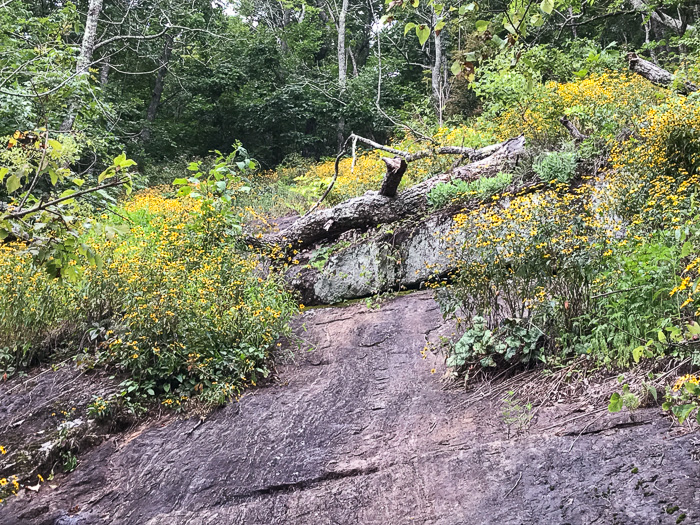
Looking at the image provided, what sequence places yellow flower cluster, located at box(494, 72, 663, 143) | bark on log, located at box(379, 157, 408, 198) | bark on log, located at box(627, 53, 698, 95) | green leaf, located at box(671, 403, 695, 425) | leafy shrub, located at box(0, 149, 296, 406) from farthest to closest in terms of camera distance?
bark on log, located at box(379, 157, 408, 198)
bark on log, located at box(627, 53, 698, 95)
yellow flower cluster, located at box(494, 72, 663, 143)
leafy shrub, located at box(0, 149, 296, 406)
green leaf, located at box(671, 403, 695, 425)

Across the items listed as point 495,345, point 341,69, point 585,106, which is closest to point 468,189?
point 585,106

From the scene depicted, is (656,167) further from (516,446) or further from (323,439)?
(323,439)

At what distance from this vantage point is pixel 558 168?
225 inches

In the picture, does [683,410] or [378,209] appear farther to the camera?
[378,209]

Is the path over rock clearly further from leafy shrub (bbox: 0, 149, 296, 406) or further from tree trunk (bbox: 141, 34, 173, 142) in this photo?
tree trunk (bbox: 141, 34, 173, 142)

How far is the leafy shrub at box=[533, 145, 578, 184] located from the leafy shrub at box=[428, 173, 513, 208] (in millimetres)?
489

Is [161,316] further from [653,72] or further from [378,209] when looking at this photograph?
[653,72]

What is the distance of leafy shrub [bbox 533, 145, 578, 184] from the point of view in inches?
224

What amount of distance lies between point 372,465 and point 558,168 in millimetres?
4411

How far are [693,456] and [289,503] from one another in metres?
2.25

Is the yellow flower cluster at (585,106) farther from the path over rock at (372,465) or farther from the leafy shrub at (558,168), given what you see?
the path over rock at (372,465)

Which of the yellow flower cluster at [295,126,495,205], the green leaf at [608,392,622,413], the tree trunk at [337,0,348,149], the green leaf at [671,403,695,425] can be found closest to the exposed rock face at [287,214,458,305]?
the yellow flower cluster at [295,126,495,205]

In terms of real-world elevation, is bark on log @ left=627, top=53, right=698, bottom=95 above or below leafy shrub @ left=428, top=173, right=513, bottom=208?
above

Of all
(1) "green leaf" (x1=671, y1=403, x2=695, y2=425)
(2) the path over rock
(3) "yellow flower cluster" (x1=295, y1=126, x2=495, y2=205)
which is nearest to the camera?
(1) "green leaf" (x1=671, y1=403, x2=695, y2=425)
